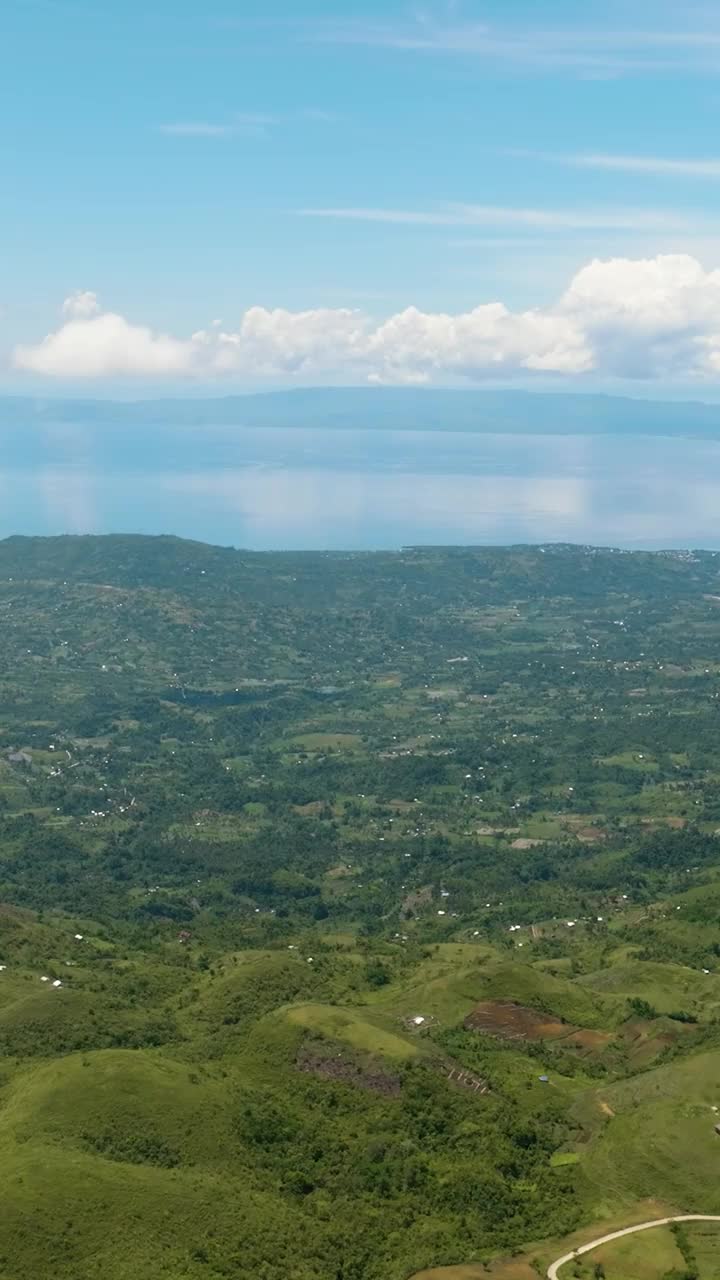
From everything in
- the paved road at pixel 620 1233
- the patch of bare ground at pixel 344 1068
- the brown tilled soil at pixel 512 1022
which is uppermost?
the patch of bare ground at pixel 344 1068

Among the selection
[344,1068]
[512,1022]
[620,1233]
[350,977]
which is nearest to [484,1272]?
[620,1233]

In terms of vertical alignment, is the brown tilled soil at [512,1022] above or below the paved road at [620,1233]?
above

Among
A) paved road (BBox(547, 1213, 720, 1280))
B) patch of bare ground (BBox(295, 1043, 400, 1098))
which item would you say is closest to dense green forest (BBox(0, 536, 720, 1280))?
patch of bare ground (BBox(295, 1043, 400, 1098))

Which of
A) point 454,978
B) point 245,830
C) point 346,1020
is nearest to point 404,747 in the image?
point 245,830

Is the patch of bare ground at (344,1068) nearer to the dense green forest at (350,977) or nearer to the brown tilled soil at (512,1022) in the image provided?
the dense green forest at (350,977)

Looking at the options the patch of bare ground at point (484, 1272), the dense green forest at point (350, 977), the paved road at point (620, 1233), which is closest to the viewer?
the patch of bare ground at point (484, 1272)

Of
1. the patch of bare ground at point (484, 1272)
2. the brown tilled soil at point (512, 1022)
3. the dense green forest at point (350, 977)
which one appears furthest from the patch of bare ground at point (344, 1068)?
the patch of bare ground at point (484, 1272)

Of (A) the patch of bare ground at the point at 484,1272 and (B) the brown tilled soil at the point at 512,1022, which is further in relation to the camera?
(B) the brown tilled soil at the point at 512,1022

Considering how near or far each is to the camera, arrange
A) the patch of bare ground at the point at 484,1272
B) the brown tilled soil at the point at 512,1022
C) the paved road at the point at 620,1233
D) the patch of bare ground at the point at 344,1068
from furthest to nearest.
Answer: the brown tilled soil at the point at 512,1022, the patch of bare ground at the point at 344,1068, the paved road at the point at 620,1233, the patch of bare ground at the point at 484,1272
